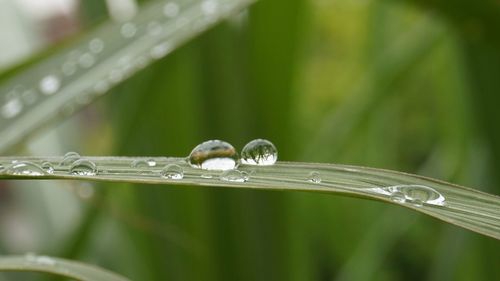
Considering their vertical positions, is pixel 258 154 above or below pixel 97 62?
below

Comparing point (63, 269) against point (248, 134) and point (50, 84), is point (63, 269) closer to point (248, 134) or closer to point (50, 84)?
point (50, 84)

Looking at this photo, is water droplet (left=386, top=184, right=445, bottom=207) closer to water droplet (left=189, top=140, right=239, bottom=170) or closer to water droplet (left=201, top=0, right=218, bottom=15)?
water droplet (left=189, top=140, right=239, bottom=170)

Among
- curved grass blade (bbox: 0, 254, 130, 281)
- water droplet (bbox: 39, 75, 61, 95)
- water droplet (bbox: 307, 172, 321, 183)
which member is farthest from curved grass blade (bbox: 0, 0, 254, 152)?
water droplet (bbox: 307, 172, 321, 183)

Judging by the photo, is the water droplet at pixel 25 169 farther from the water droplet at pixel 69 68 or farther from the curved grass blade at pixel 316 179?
the water droplet at pixel 69 68

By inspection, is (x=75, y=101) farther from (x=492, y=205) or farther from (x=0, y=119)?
(x=492, y=205)

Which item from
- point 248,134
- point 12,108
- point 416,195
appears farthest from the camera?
point 248,134

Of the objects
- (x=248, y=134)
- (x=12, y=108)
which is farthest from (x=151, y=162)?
(x=248, y=134)
